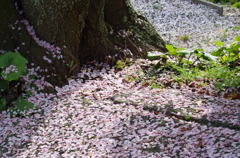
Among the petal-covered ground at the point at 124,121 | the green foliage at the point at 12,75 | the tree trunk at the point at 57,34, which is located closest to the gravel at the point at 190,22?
the tree trunk at the point at 57,34

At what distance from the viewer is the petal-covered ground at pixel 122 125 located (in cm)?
256

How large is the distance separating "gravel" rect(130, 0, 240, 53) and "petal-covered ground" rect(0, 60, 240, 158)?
2969 mm

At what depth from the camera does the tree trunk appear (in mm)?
3633

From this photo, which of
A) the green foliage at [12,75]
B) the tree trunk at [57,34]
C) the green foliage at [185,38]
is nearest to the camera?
the green foliage at [12,75]

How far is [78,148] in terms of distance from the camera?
267 centimetres

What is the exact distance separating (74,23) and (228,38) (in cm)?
403

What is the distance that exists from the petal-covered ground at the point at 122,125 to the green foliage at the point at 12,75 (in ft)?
0.33

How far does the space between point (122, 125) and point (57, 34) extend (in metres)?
1.47

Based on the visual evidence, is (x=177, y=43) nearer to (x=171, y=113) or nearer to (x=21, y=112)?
(x=171, y=113)

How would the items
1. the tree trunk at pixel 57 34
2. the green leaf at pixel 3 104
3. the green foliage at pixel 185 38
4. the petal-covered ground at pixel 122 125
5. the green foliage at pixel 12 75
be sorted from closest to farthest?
the petal-covered ground at pixel 122 125 < the green foliage at pixel 12 75 < the green leaf at pixel 3 104 < the tree trunk at pixel 57 34 < the green foliage at pixel 185 38

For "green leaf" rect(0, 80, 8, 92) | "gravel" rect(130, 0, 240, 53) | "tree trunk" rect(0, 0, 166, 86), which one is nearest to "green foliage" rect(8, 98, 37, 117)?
"green leaf" rect(0, 80, 8, 92)

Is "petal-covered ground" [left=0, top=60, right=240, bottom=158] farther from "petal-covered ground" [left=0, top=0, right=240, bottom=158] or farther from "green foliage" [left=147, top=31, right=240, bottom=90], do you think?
"green foliage" [left=147, top=31, right=240, bottom=90]

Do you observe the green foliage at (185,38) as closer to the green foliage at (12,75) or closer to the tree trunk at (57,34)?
the tree trunk at (57,34)

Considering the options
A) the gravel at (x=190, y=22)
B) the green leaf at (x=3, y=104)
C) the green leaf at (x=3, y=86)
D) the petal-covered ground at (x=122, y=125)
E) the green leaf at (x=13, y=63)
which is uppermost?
the gravel at (x=190, y=22)
